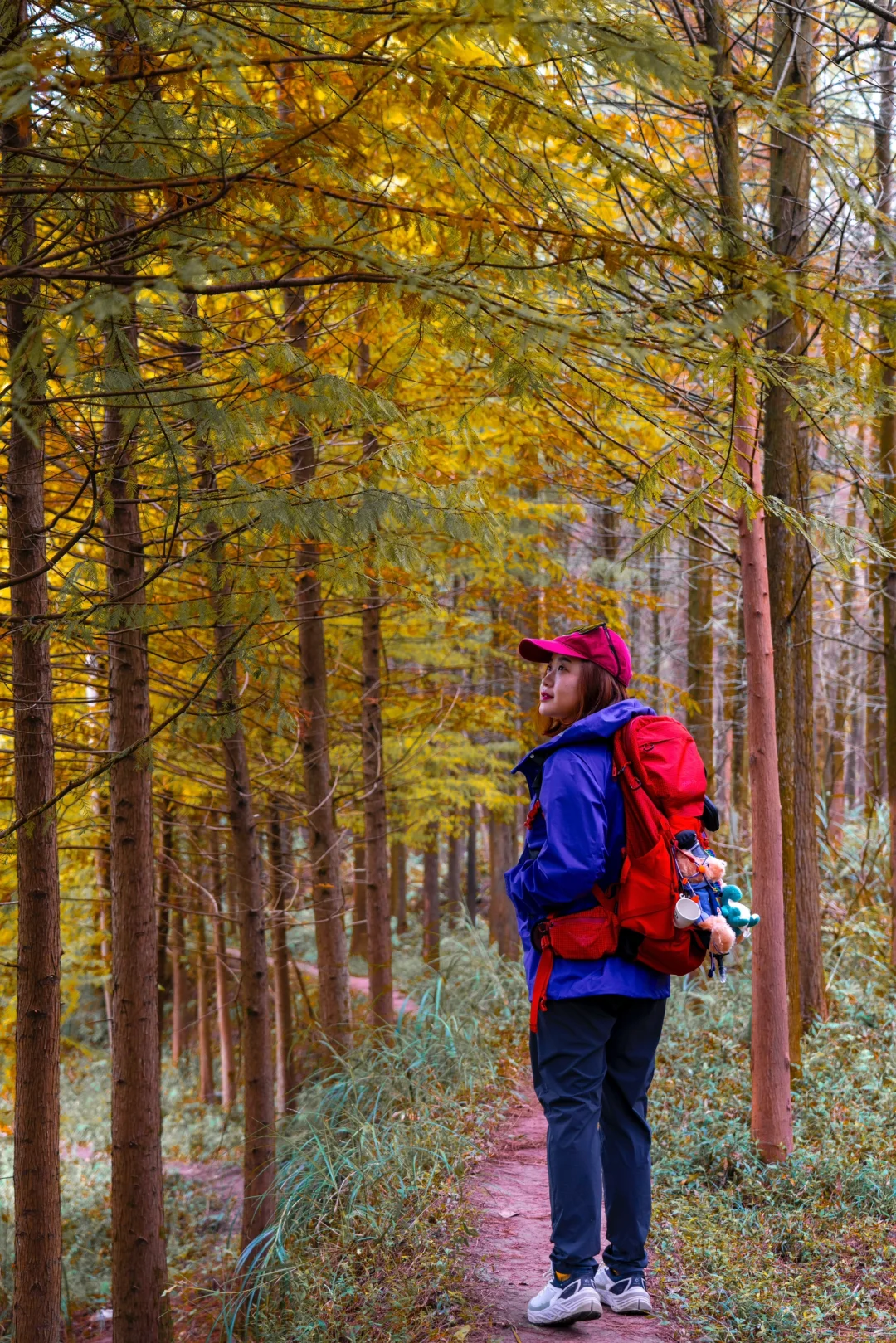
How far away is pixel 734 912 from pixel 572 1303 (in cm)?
137

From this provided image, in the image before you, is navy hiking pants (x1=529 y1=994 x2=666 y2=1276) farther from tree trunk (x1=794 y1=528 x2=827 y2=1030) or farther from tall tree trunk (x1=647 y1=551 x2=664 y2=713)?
tall tree trunk (x1=647 y1=551 x2=664 y2=713)

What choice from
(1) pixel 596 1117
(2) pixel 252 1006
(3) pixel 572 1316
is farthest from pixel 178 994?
(1) pixel 596 1117

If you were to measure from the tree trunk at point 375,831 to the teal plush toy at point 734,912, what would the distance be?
15.3ft

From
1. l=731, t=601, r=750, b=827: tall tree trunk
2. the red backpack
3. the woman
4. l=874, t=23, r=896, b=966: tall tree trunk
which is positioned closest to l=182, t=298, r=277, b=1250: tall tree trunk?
the woman

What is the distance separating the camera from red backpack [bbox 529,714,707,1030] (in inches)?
130

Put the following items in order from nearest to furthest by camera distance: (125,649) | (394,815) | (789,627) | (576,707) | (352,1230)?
(576,707) < (352,1230) < (125,649) < (789,627) < (394,815)

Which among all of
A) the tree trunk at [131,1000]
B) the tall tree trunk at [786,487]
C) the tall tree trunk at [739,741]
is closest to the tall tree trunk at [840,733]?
the tall tree trunk at [739,741]

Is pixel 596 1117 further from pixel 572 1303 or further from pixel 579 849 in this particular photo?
pixel 579 849

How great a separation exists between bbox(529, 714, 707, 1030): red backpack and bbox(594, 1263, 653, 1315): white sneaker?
972 millimetres

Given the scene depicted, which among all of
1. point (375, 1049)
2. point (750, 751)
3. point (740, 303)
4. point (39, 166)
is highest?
point (39, 166)

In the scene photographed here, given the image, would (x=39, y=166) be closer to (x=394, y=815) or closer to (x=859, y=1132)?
(x=859, y=1132)

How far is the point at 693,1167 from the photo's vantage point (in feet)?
17.5

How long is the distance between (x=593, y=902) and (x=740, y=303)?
6.16 ft

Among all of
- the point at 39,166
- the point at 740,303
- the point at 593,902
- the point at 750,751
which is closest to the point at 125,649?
the point at 39,166
